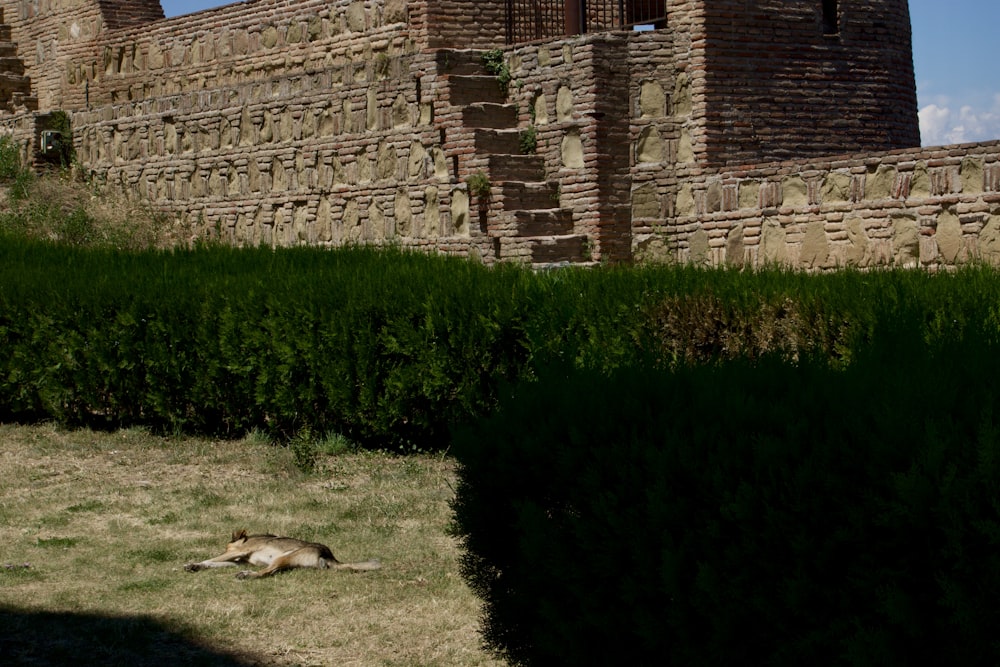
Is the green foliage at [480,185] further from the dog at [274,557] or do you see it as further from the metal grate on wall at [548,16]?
the dog at [274,557]

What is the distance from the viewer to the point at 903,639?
11.4 feet

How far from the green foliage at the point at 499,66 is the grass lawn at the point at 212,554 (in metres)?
6.83

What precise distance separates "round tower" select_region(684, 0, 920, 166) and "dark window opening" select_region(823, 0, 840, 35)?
11mm

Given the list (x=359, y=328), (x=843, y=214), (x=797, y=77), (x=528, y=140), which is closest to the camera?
(x=359, y=328)

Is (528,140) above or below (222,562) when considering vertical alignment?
above

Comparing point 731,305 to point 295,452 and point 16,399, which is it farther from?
point 16,399

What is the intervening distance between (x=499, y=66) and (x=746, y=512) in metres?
12.0

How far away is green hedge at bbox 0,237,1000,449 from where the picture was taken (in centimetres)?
793

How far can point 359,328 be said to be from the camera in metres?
9.12

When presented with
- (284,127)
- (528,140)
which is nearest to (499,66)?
(528,140)

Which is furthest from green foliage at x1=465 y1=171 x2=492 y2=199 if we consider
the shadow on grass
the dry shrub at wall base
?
the shadow on grass

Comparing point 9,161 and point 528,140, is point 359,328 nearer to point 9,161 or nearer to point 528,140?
point 528,140

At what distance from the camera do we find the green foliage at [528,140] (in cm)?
1480

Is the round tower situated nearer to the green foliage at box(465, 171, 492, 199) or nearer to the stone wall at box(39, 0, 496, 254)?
the green foliage at box(465, 171, 492, 199)
